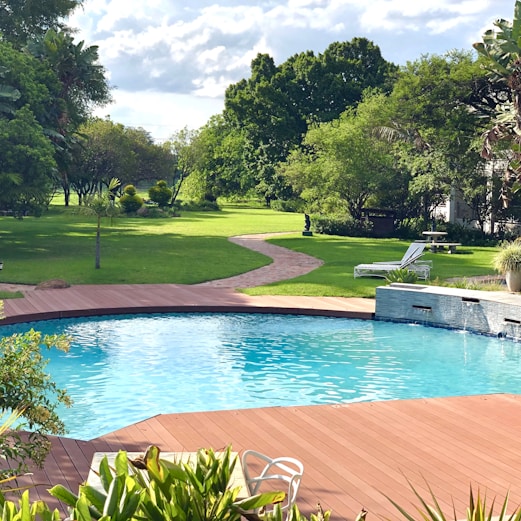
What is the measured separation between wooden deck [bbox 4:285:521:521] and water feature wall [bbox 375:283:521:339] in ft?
18.1

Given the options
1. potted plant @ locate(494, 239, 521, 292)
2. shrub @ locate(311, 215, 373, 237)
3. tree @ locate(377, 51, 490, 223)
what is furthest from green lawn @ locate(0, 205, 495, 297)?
tree @ locate(377, 51, 490, 223)

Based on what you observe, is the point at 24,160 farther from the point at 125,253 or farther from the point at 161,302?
the point at 161,302

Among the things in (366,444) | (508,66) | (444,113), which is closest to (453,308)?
(366,444)

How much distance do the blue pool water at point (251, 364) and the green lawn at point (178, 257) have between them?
156 inches

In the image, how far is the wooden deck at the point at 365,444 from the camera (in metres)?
6.57

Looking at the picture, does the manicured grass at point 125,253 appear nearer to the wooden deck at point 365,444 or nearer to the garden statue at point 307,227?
the garden statue at point 307,227

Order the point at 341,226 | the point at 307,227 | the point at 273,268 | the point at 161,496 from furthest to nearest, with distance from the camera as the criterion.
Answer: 1. the point at 307,227
2. the point at 341,226
3. the point at 273,268
4. the point at 161,496

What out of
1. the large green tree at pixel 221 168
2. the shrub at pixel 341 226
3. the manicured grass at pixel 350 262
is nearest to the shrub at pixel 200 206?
the large green tree at pixel 221 168

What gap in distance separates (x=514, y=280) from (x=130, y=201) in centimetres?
4310

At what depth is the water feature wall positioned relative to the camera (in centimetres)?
1520

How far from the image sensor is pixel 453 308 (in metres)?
15.9

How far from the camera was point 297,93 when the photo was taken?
69.6 meters

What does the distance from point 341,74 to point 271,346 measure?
5944 cm

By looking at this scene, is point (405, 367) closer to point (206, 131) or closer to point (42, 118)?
point (42, 118)
